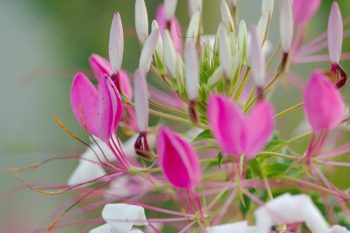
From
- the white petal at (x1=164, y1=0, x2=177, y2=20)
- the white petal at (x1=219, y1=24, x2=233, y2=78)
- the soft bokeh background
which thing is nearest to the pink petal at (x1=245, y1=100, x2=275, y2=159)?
the white petal at (x1=219, y1=24, x2=233, y2=78)

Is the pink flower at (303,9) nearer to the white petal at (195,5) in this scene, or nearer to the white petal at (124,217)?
the white petal at (195,5)

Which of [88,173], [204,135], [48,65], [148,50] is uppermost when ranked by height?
[148,50]

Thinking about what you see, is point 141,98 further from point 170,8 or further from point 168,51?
point 170,8

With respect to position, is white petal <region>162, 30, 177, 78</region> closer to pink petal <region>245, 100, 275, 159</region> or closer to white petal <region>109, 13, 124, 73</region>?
white petal <region>109, 13, 124, 73</region>

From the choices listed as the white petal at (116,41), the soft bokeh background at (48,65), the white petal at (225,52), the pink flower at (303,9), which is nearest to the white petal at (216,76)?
the white petal at (225,52)

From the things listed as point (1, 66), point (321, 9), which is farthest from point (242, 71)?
point (1, 66)

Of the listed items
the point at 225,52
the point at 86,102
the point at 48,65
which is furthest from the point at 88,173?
the point at 48,65
